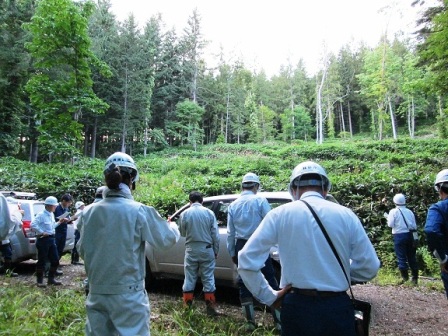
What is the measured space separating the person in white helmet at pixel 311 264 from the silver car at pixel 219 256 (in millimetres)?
3539

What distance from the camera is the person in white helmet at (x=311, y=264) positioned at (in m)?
2.01

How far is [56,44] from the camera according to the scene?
57.6ft

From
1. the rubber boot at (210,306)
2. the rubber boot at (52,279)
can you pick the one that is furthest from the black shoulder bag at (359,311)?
the rubber boot at (52,279)

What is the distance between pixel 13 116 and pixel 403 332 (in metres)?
28.0

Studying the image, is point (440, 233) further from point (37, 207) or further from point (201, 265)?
point (37, 207)

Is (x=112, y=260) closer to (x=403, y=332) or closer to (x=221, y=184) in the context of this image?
(x=403, y=332)

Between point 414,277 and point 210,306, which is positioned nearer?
point 210,306

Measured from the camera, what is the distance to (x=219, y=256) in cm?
600

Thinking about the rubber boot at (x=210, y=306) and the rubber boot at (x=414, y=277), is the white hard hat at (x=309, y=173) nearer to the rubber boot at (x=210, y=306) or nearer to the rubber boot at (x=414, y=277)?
the rubber boot at (x=210, y=306)

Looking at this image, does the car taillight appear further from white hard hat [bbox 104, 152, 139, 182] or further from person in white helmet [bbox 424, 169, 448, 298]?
person in white helmet [bbox 424, 169, 448, 298]

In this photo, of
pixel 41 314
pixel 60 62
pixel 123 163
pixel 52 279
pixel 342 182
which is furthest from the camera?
pixel 60 62

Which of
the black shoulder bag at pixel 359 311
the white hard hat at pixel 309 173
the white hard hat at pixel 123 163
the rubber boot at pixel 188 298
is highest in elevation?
the white hard hat at pixel 123 163

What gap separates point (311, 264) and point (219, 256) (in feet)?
13.4

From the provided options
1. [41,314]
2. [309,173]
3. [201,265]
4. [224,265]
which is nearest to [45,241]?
[41,314]
